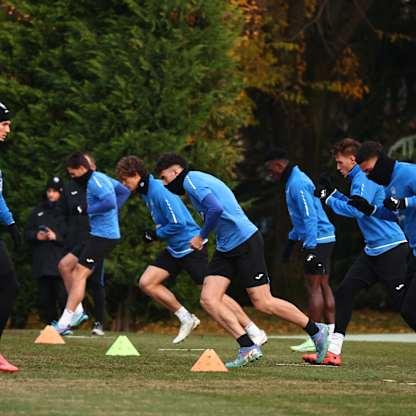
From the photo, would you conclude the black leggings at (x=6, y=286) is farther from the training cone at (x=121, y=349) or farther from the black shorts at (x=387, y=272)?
the black shorts at (x=387, y=272)

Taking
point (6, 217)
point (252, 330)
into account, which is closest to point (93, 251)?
point (6, 217)

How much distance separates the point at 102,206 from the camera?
1816 centimetres

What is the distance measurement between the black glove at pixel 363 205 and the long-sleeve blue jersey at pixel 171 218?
162 inches

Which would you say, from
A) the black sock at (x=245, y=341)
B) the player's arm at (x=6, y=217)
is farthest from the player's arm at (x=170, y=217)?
the black sock at (x=245, y=341)

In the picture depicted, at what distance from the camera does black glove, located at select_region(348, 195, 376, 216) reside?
42.5ft

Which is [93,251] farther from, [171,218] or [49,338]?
[171,218]

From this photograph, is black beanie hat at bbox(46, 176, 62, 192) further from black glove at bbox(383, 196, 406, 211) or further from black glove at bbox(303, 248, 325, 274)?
black glove at bbox(383, 196, 406, 211)

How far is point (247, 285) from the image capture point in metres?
13.6

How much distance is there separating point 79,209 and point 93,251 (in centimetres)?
211

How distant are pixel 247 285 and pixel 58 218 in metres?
8.92

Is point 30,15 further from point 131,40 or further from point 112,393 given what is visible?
point 112,393

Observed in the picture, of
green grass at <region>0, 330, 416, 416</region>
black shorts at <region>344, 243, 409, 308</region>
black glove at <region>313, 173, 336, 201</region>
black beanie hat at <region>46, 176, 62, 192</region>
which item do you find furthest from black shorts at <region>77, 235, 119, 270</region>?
black shorts at <region>344, 243, 409, 308</region>

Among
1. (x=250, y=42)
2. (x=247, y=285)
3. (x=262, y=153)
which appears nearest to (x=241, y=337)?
(x=247, y=285)

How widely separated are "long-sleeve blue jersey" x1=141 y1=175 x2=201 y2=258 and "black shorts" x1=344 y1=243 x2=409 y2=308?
3232 millimetres
